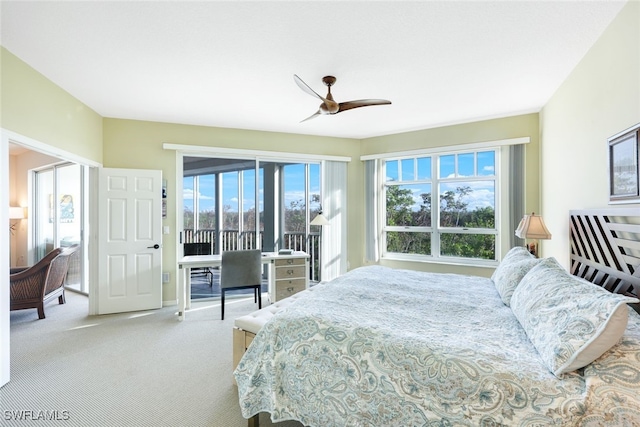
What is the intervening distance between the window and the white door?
11.6 ft

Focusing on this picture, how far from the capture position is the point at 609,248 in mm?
1941

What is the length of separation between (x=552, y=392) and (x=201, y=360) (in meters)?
2.52

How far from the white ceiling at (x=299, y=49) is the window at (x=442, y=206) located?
106 cm

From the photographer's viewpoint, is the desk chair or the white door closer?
the desk chair

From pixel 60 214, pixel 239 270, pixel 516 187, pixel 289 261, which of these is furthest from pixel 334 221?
pixel 60 214

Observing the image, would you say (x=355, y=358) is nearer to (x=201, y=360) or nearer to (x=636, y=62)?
(x=201, y=360)

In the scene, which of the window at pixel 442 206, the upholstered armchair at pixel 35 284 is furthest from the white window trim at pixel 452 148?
the upholstered armchair at pixel 35 284

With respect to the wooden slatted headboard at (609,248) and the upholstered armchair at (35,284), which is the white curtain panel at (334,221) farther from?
the upholstered armchair at (35,284)

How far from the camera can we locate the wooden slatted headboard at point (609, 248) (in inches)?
66.5

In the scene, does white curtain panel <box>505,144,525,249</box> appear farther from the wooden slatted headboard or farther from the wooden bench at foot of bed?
the wooden bench at foot of bed

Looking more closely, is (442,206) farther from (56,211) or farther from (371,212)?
(56,211)

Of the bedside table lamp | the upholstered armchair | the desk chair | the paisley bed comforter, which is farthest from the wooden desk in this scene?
the bedside table lamp

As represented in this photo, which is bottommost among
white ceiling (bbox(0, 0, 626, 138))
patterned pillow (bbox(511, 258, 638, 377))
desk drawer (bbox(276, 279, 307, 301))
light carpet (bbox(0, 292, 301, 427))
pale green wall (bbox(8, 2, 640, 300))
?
light carpet (bbox(0, 292, 301, 427))

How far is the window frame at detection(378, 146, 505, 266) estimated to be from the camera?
163 inches
